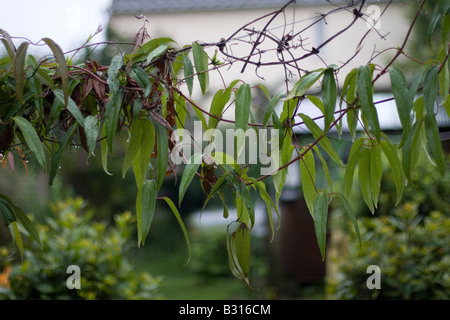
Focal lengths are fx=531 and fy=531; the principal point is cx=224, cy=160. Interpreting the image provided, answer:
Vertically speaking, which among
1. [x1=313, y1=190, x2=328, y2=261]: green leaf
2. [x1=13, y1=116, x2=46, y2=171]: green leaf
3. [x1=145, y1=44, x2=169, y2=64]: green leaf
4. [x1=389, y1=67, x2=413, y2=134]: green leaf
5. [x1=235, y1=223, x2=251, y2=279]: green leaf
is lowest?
[x1=235, y1=223, x2=251, y2=279]: green leaf

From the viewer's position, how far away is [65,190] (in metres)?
2.81

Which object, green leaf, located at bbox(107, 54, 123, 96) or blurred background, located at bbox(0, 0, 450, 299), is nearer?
green leaf, located at bbox(107, 54, 123, 96)

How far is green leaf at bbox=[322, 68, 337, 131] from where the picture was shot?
512 mm

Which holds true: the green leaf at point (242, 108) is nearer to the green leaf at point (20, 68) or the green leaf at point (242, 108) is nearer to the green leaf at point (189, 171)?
the green leaf at point (189, 171)

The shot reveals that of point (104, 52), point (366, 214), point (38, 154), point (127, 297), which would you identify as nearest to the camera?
point (38, 154)

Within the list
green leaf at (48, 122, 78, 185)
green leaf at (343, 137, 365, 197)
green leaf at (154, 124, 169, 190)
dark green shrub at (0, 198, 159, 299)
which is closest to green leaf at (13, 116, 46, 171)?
green leaf at (48, 122, 78, 185)

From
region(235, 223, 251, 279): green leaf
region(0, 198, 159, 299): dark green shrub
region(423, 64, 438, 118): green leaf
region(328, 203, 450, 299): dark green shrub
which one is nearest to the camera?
region(423, 64, 438, 118): green leaf

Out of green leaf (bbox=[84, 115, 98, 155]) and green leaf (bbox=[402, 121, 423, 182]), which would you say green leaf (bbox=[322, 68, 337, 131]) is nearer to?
green leaf (bbox=[402, 121, 423, 182])

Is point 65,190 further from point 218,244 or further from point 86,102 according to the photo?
point 86,102

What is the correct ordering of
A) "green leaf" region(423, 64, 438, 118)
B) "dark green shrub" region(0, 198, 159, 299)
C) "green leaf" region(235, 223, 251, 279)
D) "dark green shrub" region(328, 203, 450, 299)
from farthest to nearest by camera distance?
1. "dark green shrub" region(328, 203, 450, 299)
2. "dark green shrub" region(0, 198, 159, 299)
3. "green leaf" region(235, 223, 251, 279)
4. "green leaf" region(423, 64, 438, 118)

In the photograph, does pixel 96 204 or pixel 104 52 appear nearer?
pixel 104 52

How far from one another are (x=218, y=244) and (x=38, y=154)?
2918 mm

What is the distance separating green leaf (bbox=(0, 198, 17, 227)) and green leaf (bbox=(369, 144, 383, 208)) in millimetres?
395
